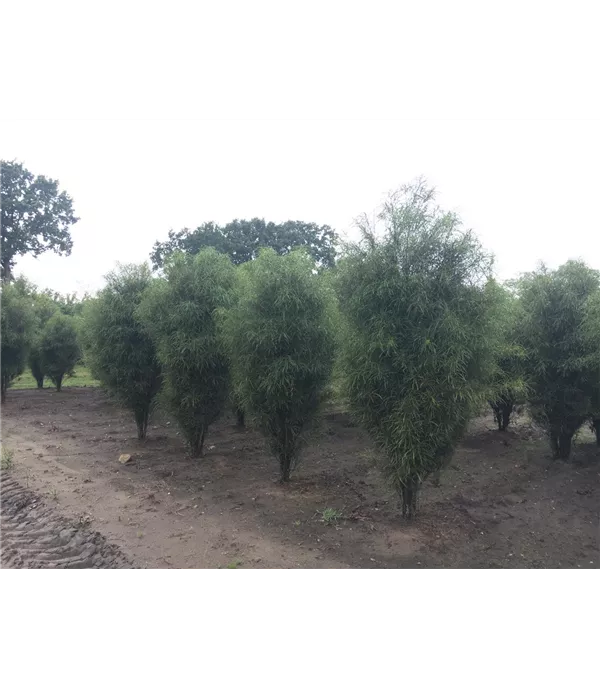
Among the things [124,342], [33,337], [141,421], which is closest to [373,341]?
A: [124,342]

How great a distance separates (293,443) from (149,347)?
351 cm

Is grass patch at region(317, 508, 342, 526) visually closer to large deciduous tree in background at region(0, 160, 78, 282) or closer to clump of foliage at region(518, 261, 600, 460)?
clump of foliage at region(518, 261, 600, 460)

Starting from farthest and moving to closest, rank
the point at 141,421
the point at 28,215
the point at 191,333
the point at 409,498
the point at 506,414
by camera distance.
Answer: the point at 28,215, the point at 141,421, the point at 506,414, the point at 191,333, the point at 409,498

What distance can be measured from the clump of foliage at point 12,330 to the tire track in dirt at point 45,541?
8.98m

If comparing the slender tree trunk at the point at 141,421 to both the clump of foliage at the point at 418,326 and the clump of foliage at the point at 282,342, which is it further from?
the clump of foliage at the point at 418,326

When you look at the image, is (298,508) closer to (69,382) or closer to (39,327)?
(39,327)

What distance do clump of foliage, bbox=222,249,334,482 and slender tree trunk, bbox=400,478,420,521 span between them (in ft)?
5.42

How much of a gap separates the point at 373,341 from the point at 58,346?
14659mm

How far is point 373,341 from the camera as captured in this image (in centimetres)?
444

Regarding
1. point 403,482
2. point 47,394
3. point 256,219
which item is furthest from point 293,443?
point 256,219

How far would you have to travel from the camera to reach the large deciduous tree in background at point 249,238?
20.9m

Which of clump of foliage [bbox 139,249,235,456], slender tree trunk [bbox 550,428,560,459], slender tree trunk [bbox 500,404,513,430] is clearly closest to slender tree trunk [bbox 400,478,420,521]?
slender tree trunk [bbox 550,428,560,459]

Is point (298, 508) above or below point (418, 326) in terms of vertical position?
below

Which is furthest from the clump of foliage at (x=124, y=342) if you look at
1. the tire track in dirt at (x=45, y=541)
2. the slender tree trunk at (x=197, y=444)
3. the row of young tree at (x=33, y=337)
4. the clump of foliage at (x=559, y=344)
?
the clump of foliage at (x=559, y=344)
